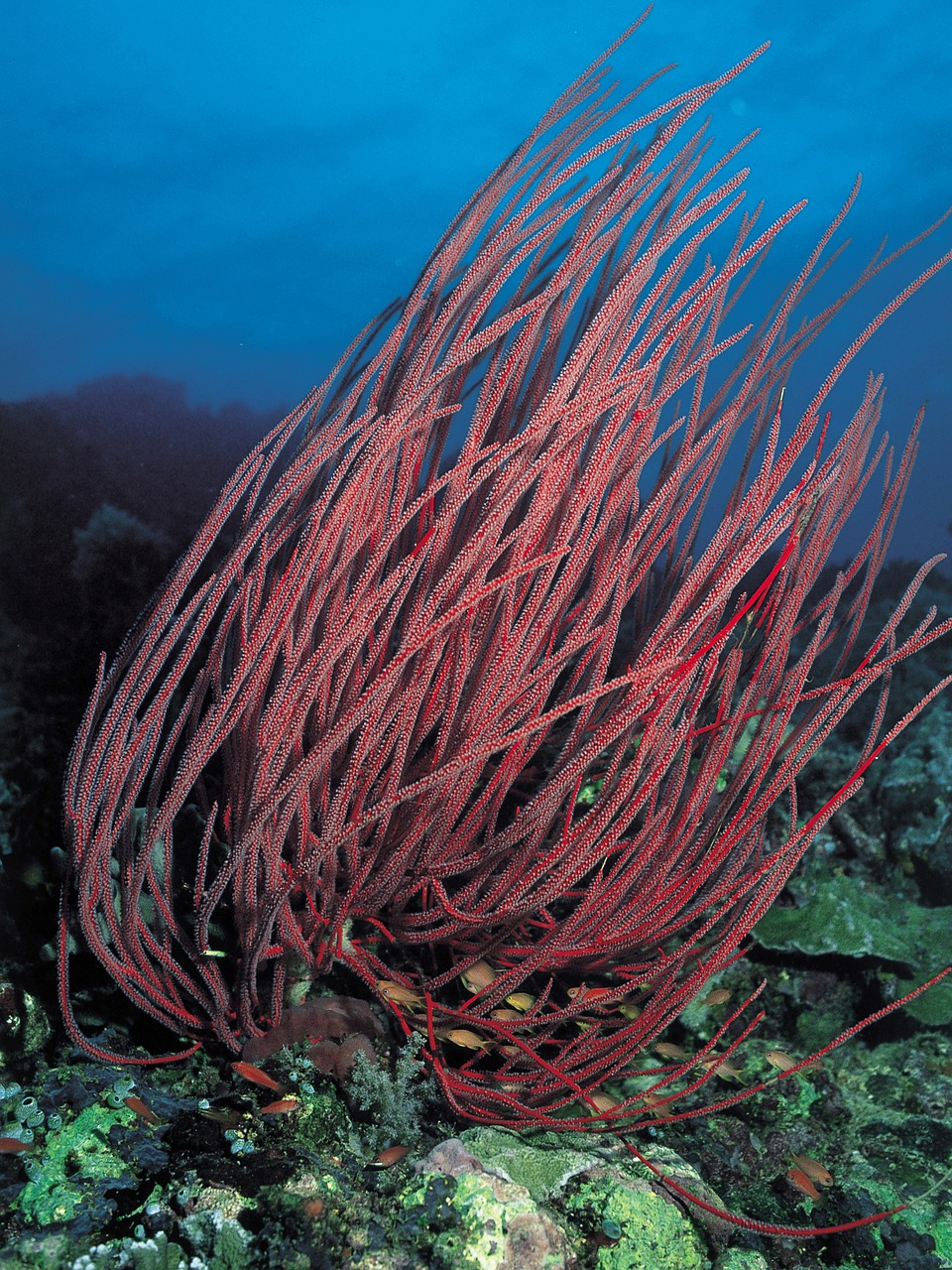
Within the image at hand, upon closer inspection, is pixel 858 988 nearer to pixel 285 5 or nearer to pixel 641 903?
pixel 641 903

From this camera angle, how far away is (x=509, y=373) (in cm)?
133

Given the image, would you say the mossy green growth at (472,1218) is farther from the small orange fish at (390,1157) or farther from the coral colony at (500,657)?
the coral colony at (500,657)

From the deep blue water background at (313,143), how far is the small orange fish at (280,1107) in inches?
1351

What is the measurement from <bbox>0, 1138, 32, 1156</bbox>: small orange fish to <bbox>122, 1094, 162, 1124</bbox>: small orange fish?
0.17m

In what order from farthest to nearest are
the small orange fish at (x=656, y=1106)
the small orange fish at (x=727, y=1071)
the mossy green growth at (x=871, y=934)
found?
1. the mossy green growth at (x=871, y=934)
2. the small orange fish at (x=727, y=1071)
3. the small orange fish at (x=656, y=1106)

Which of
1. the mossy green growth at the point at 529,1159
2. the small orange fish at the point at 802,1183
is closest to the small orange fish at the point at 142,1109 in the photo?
the mossy green growth at the point at 529,1159

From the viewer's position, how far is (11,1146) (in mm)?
1133

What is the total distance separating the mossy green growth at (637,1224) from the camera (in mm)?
Answer: 1210

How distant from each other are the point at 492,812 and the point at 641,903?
39 centimetres

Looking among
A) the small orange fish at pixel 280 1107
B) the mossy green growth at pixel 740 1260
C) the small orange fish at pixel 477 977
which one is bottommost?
the small orange fish at pixel 280 1107

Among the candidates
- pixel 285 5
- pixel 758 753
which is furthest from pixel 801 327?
pixel 285 5

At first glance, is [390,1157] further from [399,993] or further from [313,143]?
[313,143]

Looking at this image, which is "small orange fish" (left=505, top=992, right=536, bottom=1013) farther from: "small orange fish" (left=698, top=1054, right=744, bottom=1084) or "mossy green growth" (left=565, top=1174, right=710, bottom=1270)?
"small orange fish" (left=698, top=1054, right=744, bottom=1084)

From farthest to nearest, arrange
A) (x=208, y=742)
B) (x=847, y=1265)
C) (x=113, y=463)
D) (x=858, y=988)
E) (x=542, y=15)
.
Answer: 1. (x=542, y=15)
2. (x=113, y=463)
3. (x=858, y=988)
4. (x=847, y=1265)
5. (x=208, y=742)
